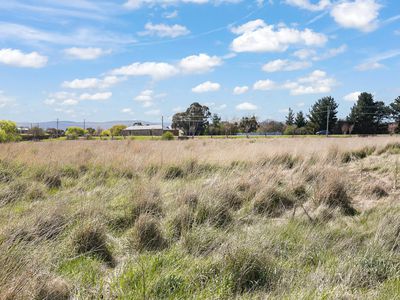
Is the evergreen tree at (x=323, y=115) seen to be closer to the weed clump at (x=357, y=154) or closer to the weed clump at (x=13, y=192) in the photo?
the weed clump at (x=357, y=154)

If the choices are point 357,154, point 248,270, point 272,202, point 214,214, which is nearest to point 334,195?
point 272,202

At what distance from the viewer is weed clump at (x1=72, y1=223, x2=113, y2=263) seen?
366cm

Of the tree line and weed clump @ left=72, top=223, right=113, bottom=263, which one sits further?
the tree line

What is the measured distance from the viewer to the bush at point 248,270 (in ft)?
10.1

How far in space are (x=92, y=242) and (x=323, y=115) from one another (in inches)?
2807

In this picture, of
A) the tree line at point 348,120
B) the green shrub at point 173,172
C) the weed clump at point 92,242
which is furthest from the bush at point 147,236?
the tree line at point 348,120

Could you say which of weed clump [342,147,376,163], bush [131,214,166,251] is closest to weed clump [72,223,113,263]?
bush [131,214,166,251]

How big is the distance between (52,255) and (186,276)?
1320mm

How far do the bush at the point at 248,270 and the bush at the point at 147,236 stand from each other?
3.10ft

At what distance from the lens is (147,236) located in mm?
4090

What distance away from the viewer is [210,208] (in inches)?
193

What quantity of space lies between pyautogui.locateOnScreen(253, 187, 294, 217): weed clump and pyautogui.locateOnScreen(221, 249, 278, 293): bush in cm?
189

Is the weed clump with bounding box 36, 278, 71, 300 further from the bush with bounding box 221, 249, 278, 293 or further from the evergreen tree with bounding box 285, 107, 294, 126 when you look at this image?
the evergreen tree with bounding box 285, 107, 294, 126

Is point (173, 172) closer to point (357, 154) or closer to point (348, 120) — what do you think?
point (357, 154)
